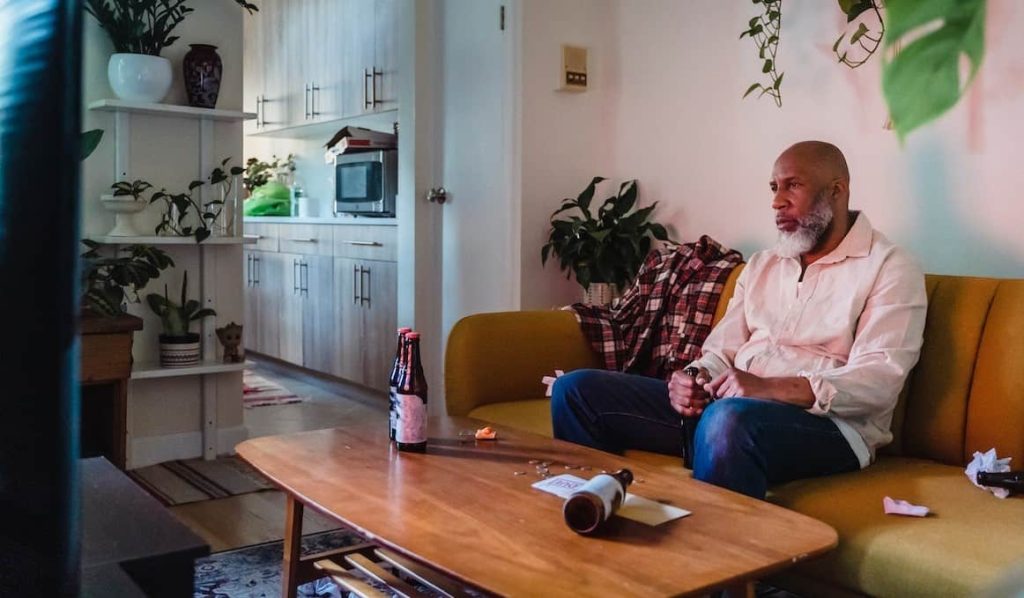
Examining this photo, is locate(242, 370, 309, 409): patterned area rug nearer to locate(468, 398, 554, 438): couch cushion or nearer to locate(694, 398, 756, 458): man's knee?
locate(468, 398, 554, 438): couch cushion

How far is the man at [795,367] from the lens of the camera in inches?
71.2

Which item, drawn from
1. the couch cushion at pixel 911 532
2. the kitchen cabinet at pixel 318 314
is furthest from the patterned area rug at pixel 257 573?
the kitchen cabinet at pixel 318 314

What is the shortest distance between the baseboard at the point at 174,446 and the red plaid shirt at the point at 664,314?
62.0 inches

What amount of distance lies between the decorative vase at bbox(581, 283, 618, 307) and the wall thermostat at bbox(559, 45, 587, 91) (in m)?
0.78

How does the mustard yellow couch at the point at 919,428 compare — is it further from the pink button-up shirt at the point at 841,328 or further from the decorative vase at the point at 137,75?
the decorative vase at the point at 137,75

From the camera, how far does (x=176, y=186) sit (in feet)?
11.3

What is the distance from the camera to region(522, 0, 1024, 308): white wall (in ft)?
7.48

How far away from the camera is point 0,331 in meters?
0.23

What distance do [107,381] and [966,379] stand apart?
2.34 meters

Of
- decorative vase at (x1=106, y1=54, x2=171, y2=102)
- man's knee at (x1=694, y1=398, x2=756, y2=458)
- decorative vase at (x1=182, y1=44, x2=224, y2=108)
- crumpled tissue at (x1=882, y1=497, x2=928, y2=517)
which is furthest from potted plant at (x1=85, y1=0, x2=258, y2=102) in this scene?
crumpled tissue at (x1=882, y1=497, x2=928, y2=517)

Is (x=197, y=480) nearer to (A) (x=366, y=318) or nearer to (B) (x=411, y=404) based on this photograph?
(A) (x=366, y=318)

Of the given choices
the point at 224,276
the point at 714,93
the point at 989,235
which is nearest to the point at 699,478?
the point at 989,235

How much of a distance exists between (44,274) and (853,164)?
2.63 meters

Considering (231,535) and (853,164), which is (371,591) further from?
(853,164)
